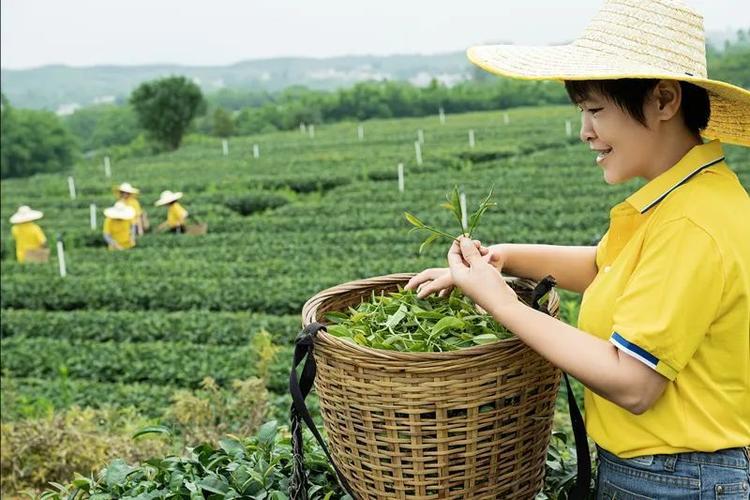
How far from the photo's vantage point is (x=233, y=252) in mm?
13195

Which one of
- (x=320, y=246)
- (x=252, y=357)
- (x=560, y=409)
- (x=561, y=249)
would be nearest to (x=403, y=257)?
(x=320, y=246)

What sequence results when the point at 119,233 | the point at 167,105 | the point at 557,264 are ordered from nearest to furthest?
1. the point at 557,264
2. the point at 119,233
3. the point at 167,105

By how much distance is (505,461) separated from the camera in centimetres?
180

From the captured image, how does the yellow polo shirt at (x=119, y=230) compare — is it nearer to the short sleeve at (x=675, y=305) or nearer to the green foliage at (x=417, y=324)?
the green foliage at (x=417, y=324)

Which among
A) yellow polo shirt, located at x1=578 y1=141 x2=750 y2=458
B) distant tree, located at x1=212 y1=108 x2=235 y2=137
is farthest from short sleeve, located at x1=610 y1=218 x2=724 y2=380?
distant tree, located at x1=212 y1=108 x2=235 y2=137

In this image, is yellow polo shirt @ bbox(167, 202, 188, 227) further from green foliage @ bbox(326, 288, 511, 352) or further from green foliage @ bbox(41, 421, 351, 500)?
green foliage @ bbox(326, 288, 511, 352)

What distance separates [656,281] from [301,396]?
0.75 m

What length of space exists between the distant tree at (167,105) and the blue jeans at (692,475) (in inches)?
1522

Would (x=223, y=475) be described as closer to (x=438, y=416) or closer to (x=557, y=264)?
(x=438, y=416)

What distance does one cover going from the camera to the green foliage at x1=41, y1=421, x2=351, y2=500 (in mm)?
2117

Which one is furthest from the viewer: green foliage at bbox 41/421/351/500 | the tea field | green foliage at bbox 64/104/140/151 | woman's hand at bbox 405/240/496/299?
green foliage at bbox 64/104/140/151

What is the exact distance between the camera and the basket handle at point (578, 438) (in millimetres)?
1893

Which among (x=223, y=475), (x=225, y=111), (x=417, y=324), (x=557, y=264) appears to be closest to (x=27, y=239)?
(x=223, y=475)

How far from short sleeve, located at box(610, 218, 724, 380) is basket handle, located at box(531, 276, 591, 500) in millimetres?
255
